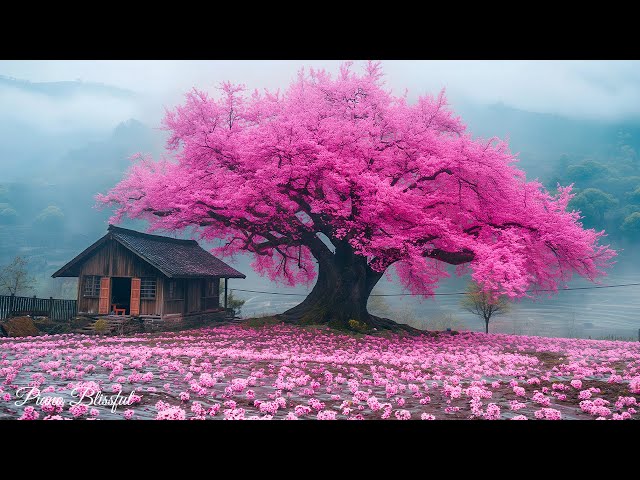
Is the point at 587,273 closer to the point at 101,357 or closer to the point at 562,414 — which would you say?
the point at 562,414

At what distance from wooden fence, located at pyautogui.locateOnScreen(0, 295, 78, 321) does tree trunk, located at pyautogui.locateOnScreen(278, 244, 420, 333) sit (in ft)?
31.0

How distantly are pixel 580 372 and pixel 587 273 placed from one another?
8.68 m

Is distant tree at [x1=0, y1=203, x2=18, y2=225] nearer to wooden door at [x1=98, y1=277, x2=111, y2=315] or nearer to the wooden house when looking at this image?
the wooden house

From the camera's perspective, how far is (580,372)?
9.71m

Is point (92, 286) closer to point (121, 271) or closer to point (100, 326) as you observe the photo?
point (121, 271)

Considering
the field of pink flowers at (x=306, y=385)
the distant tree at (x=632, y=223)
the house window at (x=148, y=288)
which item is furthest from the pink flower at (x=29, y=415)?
the distant tree at (x=632, y=223)

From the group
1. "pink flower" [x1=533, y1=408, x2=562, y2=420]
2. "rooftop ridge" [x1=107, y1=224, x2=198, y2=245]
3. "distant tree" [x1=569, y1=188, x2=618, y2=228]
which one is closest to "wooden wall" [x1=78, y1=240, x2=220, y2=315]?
"rooftop ridge" [x1=107, y1=224, x2=198, y2=245]

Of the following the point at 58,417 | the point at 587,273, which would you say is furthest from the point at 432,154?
the point at 58,417

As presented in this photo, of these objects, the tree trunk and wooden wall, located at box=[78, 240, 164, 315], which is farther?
wooden wall, located at box=[78, 240, 164, 315]

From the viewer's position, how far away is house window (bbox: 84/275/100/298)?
19766mm

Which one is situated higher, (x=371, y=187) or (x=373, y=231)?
(x=371, y=187)

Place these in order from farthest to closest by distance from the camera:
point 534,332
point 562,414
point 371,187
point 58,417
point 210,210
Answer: point 534,332 → point 210,210 → point 371,187 → point 562,414 → point 58,417

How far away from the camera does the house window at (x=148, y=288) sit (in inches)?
762

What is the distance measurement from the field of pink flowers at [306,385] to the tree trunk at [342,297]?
4.25 metres
